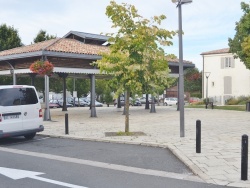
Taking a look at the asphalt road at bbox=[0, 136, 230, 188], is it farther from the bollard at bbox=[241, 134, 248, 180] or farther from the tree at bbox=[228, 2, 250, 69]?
the tree at bbox=[228, 2, 250, 69]

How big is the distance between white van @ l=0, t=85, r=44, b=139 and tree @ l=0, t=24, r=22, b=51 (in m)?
27.9

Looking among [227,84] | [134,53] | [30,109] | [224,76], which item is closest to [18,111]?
[30,109]

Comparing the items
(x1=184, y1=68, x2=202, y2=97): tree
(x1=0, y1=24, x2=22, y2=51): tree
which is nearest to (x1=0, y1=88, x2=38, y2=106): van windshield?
(x1=0, y1=24, x2=22, y2=51): tree

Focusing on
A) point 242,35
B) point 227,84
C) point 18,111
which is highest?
point 242,35

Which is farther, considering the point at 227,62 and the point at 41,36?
the point at 227,62

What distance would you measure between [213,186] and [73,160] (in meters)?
3.75

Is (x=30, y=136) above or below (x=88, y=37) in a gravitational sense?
below

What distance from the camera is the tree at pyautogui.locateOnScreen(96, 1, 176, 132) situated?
490 inches

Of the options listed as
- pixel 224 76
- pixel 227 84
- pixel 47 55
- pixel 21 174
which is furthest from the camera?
pixel 224 76

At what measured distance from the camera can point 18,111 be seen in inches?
452

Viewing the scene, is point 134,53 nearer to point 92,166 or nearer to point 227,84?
point 92,166

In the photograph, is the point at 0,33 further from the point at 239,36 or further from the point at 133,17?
the point at 133,17

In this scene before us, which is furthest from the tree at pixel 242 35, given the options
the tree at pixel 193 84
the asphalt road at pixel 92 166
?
the tree at pixel 193 84

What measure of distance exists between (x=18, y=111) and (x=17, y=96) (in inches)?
19.8
